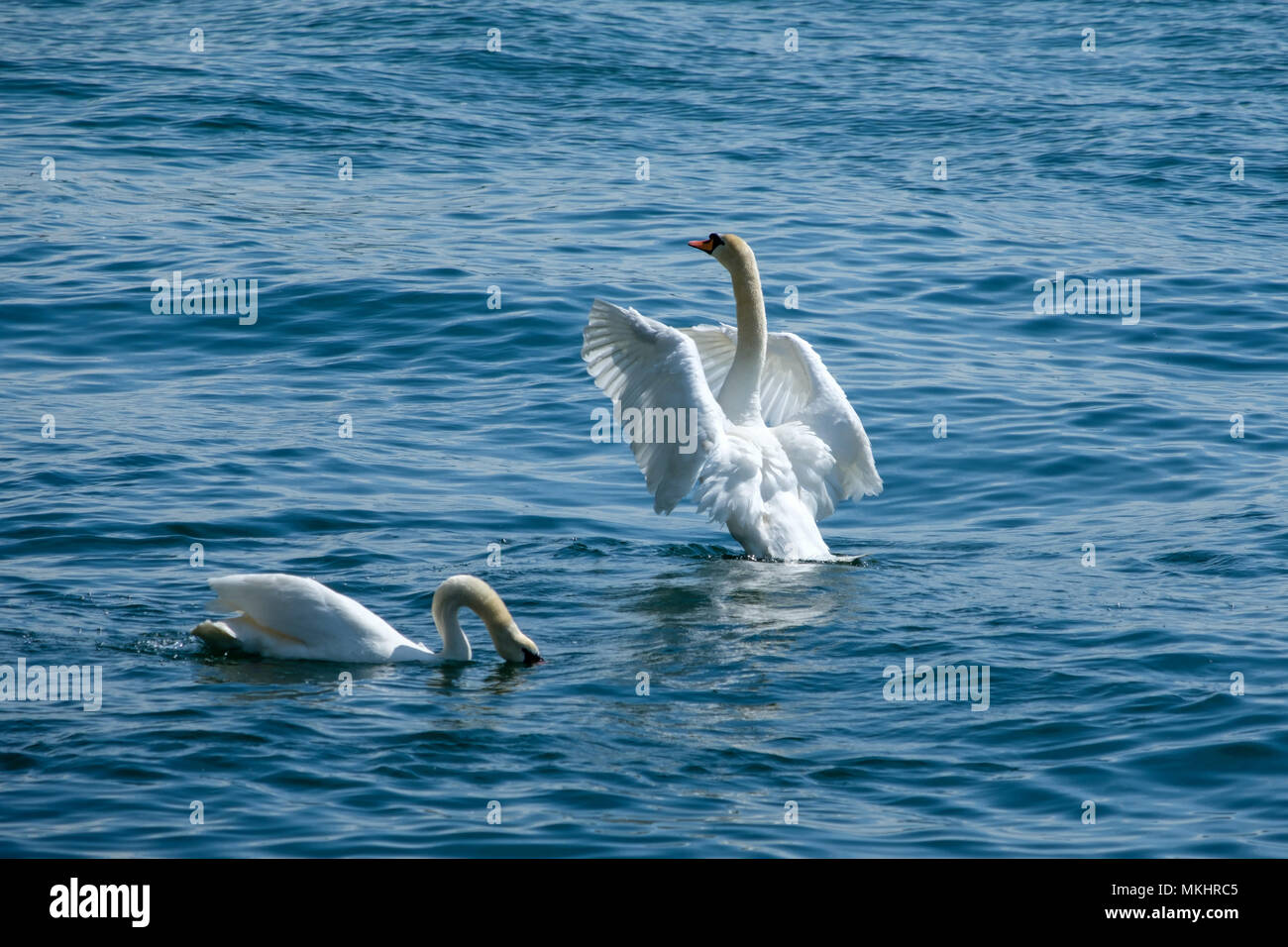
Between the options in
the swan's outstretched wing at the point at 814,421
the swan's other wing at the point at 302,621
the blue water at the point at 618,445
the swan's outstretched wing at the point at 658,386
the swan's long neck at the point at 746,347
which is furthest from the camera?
the swan's outstretched wing at the point at 814,421

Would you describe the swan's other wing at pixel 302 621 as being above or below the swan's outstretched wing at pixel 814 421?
below

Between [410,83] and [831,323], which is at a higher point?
[410,83]

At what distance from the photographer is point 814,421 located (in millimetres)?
12438

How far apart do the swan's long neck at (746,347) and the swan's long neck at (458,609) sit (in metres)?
3.26

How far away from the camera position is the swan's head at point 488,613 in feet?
30.5

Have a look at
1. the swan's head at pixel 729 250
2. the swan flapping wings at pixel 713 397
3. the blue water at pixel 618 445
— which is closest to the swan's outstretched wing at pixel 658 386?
the swan flapping wings at pixel 713 397

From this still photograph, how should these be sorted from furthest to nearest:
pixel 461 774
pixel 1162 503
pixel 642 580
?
pixel 1162 503, pixel 642 580, pixel 461 774

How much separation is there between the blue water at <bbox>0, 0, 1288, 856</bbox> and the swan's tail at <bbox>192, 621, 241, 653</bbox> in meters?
0.19

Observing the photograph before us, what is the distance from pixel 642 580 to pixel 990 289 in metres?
8.71

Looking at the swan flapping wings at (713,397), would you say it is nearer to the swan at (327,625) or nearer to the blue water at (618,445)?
the blue water at (618,445)

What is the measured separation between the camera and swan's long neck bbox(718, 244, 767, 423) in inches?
472
